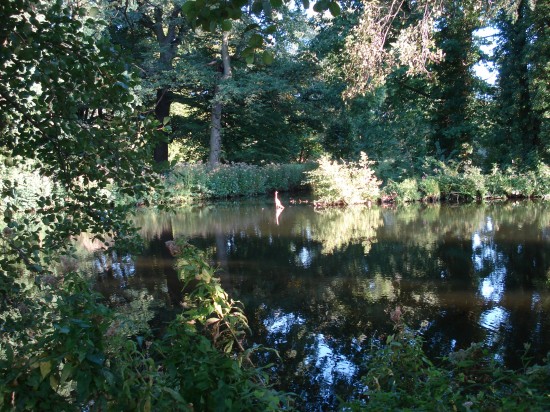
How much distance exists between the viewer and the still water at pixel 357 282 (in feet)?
15.3

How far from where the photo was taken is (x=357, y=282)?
712 centimetres

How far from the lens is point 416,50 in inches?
236

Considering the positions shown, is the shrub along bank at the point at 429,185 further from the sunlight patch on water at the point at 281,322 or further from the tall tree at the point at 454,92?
the sunlight patch on water at the point at 281,322

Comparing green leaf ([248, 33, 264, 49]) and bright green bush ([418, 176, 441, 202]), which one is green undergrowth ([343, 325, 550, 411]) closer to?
green leaf ([248, 33, 264, 49])

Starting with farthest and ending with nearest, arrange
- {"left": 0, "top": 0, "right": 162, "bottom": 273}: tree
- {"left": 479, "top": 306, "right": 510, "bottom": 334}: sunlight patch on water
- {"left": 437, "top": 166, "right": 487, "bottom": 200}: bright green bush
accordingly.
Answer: {"left": 437, "top": 166, "right": 487, "bottom": 200}: bright green bush < {"left": 479, "top": 306, "right": 510, "bottom": 334}: sunlight patch on water < {"left": 0, "top": 0, "right": 162, "bottom": 273}: tree

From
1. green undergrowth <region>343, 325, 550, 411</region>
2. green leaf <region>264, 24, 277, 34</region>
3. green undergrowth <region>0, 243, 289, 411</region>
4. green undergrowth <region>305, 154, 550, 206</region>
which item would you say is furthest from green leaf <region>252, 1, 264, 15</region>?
green undergrowth <region>305, 154, 550, 206</region>

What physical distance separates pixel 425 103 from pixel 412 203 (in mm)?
7142

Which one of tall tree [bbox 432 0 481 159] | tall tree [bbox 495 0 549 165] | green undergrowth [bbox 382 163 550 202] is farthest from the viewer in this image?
tall tree [bbox 432 0 481 159]

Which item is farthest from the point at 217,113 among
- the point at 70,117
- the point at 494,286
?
the point at 70,117

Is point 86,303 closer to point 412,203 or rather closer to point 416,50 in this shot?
point 416,50

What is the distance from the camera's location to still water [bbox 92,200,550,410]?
4664mm

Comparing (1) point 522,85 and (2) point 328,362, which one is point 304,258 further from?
(1) point 522,85

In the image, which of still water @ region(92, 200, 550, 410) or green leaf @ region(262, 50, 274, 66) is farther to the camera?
still water @ region(92, 200, 550, 410)

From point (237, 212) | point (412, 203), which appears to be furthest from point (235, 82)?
point (412, 203)
